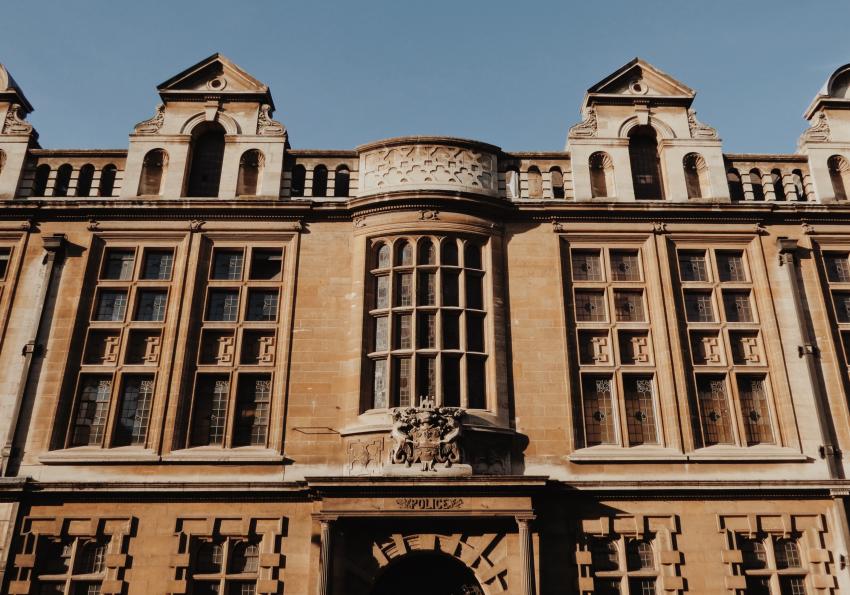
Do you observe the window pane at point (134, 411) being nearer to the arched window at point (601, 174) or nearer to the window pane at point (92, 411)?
the window pane at point (92, 411)

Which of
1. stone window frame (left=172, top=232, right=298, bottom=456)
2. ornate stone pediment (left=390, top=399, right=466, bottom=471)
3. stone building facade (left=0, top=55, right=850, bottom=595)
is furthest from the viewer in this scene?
stone window frame (left=172, top=232, right=298, bottom=456)

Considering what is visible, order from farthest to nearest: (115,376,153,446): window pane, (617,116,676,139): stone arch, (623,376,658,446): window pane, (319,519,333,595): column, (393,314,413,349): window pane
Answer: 1. (617,116,676,139): stone arch
2. (393,314,413,349): window pane
3. (623,376,658,446): window pane
4. (115,376,153,446): window pane
5. (319,519,333,595): column

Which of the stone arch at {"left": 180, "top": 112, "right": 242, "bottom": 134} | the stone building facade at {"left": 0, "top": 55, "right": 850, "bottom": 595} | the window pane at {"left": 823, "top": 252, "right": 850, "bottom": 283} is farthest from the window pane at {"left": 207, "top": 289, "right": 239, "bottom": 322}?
the window pane at {"left": 823, "top": 252, "right": 850, "bottom": 283}

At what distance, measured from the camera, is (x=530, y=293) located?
21.8 metres

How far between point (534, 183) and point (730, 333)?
23.8 ft

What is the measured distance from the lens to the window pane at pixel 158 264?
2212cm

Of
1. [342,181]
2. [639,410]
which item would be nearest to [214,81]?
[342,181]

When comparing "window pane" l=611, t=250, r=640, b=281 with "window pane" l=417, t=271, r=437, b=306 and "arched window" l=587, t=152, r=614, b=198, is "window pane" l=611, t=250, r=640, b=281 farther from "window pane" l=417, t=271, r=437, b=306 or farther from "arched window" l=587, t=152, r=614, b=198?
"window pane" l=417, t=271, r=437, b=306

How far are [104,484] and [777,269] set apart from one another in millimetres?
19431

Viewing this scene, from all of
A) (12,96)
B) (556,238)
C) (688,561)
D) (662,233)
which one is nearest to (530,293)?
(556,238)

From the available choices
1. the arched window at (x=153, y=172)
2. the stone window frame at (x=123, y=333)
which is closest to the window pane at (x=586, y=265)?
the stone window frame at (x=123, y=333)

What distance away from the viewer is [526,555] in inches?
707

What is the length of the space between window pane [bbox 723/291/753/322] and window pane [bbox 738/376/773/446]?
5.91 ft

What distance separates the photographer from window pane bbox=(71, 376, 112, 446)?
20172 mm
